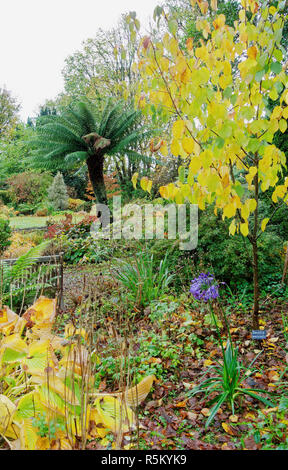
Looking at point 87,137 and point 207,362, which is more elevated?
point 87,137

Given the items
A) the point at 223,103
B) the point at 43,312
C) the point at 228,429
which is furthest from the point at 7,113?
the point at 228,429

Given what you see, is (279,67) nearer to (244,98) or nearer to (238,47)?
(244,98)

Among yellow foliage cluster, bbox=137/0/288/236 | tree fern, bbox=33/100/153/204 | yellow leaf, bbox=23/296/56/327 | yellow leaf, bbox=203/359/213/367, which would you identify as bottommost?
yellow leaf, bbox=203/359/213/367

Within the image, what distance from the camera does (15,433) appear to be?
1.53 metres

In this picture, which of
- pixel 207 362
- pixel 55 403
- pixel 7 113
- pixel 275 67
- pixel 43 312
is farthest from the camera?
pixel 7 113

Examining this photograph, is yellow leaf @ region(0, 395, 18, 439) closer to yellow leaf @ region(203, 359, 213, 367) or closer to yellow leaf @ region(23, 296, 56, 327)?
yellow leaf @ region(23, 296, 56, 327)

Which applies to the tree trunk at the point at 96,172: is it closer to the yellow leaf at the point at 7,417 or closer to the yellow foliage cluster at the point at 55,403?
the yellow foliage cluster at the point at 55,403

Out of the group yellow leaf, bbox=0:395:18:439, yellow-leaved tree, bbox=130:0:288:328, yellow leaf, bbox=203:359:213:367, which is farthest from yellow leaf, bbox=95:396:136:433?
yellow-leaved tree, bbox=130:0:288:328

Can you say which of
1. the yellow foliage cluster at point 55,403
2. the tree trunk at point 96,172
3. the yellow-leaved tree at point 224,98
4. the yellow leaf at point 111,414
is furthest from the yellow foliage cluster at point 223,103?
the tree trunk at point 96,172

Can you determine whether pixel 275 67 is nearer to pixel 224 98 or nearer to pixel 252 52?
pixel 252 52

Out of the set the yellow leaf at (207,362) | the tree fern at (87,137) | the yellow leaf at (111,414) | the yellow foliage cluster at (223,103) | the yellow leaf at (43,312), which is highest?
the tree fern at (87,137)

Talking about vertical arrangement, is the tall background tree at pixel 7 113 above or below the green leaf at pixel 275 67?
above
